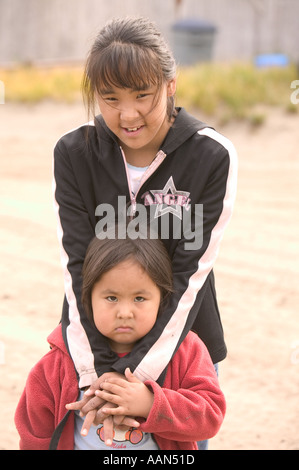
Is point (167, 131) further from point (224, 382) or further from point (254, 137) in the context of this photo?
point (254, 137)

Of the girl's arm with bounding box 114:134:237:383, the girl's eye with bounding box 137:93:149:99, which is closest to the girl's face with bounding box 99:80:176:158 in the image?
the girl's eye with bounding box 137:93:149:99

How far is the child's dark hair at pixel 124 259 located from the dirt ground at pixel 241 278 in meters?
1.39

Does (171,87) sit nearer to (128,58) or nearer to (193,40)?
(128,58)

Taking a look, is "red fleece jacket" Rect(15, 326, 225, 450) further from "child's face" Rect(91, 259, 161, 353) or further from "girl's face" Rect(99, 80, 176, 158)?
"girl's face" Rect(99, 80, 176, 158)

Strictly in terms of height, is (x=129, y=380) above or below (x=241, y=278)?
above

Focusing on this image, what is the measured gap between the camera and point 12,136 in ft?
30.6

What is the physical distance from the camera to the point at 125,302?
81.0 inches

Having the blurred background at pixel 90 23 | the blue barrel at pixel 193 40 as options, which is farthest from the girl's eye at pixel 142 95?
the blurred background at pixel 90 23

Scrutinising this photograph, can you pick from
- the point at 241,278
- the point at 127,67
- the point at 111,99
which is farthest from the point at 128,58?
the point at 241,278

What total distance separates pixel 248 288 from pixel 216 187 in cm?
297

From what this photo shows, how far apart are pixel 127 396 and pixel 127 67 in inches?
35.8

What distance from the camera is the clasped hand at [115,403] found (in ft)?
6.59

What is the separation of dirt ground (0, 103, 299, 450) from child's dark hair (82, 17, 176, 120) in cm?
185

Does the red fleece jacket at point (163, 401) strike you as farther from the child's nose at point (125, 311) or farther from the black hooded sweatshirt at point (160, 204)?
the child's nose at point (125, 311)
